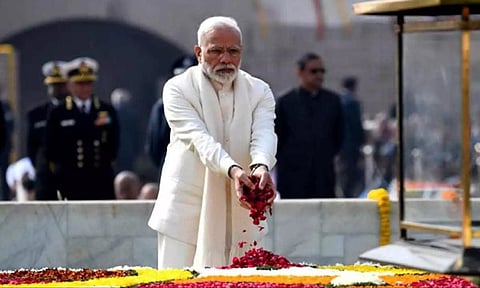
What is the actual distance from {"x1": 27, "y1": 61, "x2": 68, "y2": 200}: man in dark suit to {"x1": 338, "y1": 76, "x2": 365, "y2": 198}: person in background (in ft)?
9.19

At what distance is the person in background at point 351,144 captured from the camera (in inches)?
800

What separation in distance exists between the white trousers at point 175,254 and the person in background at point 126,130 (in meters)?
10.8

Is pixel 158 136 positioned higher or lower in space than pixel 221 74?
lower

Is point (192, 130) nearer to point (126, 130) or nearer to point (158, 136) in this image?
point (158, 136)

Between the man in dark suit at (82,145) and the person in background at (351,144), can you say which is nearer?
the man in dark suit at (82,145)

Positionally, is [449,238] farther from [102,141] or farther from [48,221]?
[102,141]

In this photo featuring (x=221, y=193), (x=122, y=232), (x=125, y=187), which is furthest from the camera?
(x=125, y=187)

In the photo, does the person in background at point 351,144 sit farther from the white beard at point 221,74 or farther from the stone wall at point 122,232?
the white beard at point 221,74

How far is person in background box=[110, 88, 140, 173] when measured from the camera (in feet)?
75.1

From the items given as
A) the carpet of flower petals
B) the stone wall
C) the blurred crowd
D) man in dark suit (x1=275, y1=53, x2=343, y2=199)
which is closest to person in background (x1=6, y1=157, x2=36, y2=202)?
the blurred crowd

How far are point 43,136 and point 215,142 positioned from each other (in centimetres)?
713

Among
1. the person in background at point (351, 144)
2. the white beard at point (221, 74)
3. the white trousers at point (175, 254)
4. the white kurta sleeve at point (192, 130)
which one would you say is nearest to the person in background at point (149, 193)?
the person in background at point (351, 144)

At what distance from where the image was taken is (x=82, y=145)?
18.1m

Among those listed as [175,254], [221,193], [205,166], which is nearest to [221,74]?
[205,166]
